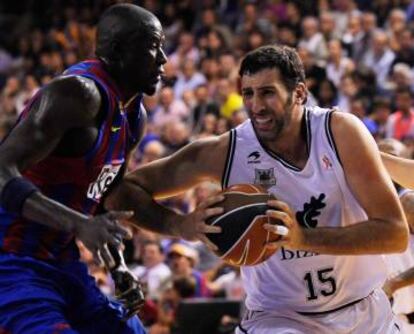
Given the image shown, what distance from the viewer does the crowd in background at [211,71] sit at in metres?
9.87

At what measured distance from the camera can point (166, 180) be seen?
16.7 ft

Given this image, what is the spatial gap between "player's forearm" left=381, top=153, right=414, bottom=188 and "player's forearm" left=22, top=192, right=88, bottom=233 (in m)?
2.06

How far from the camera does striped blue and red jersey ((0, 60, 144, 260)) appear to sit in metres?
A: 4.33

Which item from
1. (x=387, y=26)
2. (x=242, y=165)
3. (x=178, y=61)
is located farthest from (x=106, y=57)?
(x=178, y=61)

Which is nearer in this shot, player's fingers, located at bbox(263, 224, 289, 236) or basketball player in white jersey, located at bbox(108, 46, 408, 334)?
player's fingers, located at bbox(263, 224, 289, 236)

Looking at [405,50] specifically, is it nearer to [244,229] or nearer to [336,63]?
[336,63]

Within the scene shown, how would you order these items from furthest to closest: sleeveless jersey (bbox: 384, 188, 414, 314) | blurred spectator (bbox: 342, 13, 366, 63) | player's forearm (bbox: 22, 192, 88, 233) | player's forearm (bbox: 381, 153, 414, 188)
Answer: blurred spectator (bbox: 342, 13, 366, 63), sleeveless jersey (bbox: 384, 188, 414, 314), player's forearm (bbox: 381, 153, 414, 188), player's forearm (bbox: 22, 192, 88, 233)

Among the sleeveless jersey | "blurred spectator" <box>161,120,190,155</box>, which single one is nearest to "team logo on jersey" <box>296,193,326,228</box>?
the sleeveless jersey

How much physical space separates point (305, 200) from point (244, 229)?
47cm

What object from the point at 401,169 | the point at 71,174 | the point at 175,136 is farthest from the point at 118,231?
the point at 175,136

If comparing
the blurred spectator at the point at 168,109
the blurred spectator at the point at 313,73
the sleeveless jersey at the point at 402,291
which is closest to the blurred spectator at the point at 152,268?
the blurred spectator at the point at 313,73

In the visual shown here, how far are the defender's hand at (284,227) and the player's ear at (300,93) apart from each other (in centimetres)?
67

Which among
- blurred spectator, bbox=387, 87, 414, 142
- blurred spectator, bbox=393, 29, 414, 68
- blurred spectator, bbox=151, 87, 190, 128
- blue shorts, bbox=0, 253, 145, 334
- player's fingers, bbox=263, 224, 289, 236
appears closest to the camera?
blue shorts, bbox=0, 253, 145, 334

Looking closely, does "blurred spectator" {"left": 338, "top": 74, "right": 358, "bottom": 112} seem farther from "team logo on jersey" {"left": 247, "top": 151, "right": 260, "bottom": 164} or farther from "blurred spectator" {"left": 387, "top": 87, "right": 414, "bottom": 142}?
"team logo on jersey" {"left": 247, "top": 151, "right": 260, "bottom": 164}
